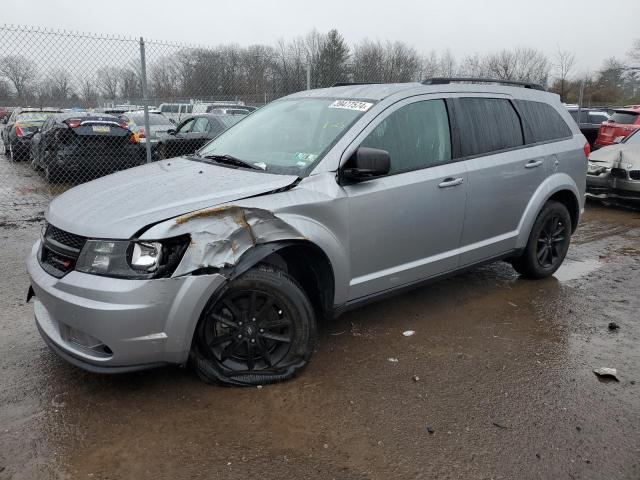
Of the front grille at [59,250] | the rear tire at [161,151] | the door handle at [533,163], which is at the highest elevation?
the door handle at [533,163]

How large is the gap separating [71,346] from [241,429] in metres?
1.02

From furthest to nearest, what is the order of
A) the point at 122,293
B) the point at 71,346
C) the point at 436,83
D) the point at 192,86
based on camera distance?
the point at 192,86
the point at 436,83
the point at 71,346
the point at 122,293

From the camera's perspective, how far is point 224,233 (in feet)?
9.46

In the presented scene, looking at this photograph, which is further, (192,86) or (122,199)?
(192,86)

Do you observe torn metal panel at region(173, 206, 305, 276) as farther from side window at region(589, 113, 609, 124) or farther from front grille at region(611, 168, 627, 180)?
side window at region(589, 113, 609, 124)

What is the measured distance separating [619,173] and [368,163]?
7.41 metres

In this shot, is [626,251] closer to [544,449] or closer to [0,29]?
[544,449]

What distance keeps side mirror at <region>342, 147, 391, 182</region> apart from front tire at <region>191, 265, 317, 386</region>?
0.78 metres

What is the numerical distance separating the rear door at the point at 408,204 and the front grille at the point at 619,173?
625cm

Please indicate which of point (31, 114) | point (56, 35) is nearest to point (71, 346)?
point (56, 35)

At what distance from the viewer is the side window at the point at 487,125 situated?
4176 millimetres

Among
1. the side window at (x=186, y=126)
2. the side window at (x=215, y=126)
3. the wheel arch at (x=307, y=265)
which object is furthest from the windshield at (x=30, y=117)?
the wheel arch at (x=307, y=265)

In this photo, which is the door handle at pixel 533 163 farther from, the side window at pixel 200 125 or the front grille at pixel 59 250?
the side window at pixel 200 125

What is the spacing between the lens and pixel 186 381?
3246 mm
